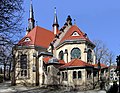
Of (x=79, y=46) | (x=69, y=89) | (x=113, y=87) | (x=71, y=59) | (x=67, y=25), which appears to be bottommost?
(x=69, y=89)

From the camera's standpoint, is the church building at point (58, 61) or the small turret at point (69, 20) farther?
the small turret at point (69, 20)

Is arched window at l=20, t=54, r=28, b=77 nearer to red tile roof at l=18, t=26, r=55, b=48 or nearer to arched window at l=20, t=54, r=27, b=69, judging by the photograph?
arched window at l=20, t=54, r=27, b=69

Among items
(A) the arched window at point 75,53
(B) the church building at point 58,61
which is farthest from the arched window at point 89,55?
(A) the arched window at point 75,53

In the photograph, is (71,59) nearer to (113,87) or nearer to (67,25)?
(67,25)

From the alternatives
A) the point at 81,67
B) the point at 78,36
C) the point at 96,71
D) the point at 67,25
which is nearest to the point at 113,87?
the point at 81,67

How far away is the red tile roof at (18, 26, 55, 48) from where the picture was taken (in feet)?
126

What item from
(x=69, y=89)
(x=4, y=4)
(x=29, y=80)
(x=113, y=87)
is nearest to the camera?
(x=4, y=4)

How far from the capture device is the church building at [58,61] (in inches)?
1228

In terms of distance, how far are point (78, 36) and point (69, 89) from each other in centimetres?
1014

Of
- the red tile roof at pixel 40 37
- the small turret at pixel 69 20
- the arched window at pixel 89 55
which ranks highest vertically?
the small turret at pixel 69 20

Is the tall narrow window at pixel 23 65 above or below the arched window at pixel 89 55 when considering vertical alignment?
below

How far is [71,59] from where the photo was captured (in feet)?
116

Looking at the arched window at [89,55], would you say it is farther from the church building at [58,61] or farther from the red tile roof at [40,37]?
the red tile roof at [40,37]

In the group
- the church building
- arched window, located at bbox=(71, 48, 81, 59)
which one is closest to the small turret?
the church building
